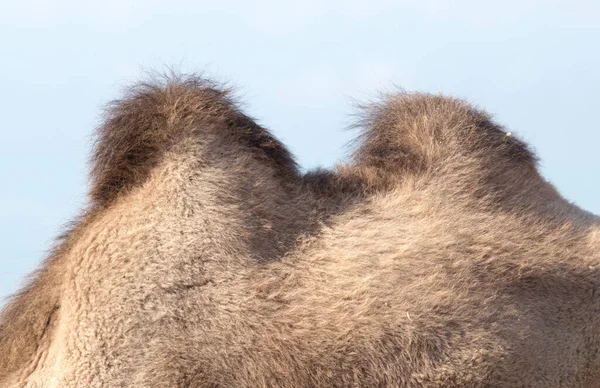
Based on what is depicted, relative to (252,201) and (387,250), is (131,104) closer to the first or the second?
(252,201)

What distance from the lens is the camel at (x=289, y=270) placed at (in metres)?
4.01

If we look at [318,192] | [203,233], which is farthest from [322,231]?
[203,233]

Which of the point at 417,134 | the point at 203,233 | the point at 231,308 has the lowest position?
the point at 231,308

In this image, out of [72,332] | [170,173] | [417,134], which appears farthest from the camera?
[417,134]

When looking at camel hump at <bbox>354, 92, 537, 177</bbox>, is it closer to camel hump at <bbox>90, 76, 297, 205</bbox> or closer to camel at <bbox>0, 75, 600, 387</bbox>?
camel at <bbox>0, 75, 600, 387</bbox>

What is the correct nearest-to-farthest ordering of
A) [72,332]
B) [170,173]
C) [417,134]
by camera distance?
[72,332]
[170,173]
[417,134]

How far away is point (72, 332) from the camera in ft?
13.2

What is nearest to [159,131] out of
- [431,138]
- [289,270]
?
[289,270]

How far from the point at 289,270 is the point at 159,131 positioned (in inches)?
36.3

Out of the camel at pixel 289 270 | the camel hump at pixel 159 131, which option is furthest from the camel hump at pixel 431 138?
the camel hump at pixel 159 131

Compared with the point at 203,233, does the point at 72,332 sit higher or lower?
lower

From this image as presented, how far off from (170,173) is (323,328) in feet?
3.36

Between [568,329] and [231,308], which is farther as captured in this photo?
[568,329]

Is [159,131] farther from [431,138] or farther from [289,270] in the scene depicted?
[431,138]
